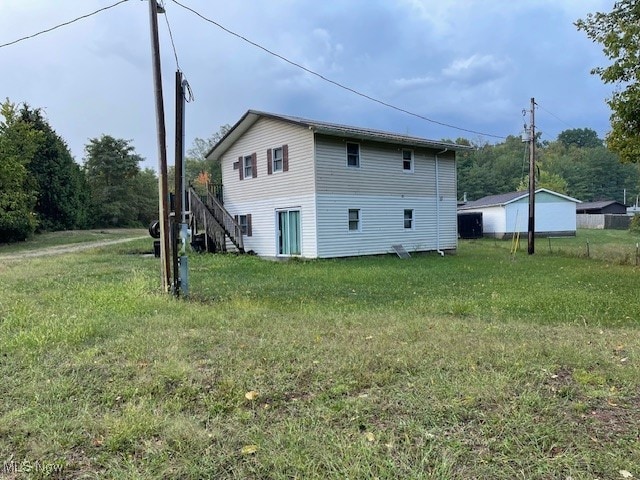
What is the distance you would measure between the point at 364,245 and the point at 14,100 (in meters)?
25.5

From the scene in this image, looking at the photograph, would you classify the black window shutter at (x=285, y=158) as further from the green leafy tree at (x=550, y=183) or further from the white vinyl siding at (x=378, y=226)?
the green leafy tree at (x=550, y=183)

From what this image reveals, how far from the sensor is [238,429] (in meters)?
2.72

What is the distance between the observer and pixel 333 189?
15.9 meters

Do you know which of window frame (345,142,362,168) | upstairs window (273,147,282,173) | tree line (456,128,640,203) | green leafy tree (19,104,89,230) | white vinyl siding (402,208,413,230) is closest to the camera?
window frame (345,142,362,168)

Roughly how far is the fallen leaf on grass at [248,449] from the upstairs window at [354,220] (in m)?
14.1

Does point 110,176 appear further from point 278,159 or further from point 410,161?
point 410,161

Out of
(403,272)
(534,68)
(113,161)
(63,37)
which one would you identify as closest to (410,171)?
(534,68)

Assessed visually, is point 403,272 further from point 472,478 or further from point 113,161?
point 113,161

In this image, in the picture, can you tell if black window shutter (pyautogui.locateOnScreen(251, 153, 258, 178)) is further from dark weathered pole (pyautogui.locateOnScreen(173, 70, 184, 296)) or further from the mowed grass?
the mowed grass

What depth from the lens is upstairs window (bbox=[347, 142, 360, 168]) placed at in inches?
647

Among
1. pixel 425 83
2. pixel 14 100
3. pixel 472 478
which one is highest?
pixel 14 100

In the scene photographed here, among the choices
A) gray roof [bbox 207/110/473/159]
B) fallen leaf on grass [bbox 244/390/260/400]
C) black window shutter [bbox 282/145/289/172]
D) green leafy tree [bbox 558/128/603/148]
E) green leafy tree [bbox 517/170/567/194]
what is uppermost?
green leafy tree [bbox 558/128/603/148]
